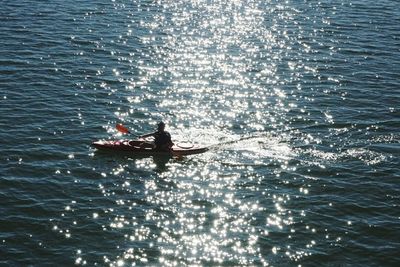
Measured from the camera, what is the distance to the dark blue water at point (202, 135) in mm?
25000

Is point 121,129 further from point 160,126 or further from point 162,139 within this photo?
point 162,139

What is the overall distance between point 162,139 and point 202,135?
2.98m

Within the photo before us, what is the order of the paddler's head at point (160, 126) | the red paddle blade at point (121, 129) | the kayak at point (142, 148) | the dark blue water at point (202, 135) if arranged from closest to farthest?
1. the dark blue water at point (202, 135)
2. the kayak at point (142, 148)
3. the paddler's head at point (160, 126)
4. the red paddle blade at point (121, 129)

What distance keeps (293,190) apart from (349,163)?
416 cm

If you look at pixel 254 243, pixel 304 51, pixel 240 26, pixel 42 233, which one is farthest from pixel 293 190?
pixel 240 26

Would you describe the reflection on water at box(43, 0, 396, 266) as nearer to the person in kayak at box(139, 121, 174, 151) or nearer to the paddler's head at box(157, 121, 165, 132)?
the person in kayak at box(139, 121, 174, 151)

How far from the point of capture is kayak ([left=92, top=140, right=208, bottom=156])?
104 ft

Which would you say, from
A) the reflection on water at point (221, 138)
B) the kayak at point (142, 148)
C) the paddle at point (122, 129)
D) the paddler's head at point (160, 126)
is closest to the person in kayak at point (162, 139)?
the paddler's head at point (160, 126)


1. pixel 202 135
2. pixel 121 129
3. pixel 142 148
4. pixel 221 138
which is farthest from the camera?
pixel 202 135

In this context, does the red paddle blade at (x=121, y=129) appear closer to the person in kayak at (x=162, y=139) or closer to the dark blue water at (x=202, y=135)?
the person in kayak at (x=162, y=139)

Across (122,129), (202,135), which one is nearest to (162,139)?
(122,129)

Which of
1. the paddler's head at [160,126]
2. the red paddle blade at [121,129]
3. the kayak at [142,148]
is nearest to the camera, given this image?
the kayak at [142,148]

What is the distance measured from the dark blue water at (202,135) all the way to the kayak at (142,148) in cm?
39

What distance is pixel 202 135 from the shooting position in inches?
1348
